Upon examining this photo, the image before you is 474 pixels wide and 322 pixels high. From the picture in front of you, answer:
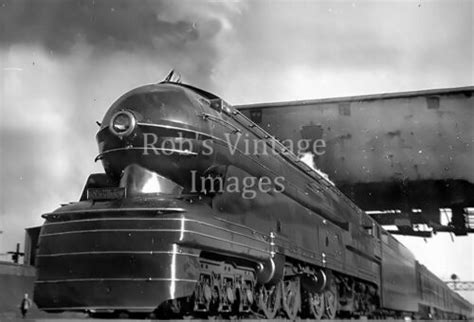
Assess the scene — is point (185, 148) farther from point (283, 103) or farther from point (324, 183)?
point (283, 103)

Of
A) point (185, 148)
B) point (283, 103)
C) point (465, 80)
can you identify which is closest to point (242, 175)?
point (185, 148)

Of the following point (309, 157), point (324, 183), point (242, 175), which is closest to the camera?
point (242, 175)

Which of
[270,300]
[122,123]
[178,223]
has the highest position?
[122,123]

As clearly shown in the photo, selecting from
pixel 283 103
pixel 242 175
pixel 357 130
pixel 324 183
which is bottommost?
pixel 242 175

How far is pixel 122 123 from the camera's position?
245 inches

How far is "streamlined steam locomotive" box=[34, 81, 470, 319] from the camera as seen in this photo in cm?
537

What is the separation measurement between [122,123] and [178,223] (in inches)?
61.2

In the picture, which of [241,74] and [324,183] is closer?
[241,74]

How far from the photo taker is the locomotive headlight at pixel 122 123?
616cm

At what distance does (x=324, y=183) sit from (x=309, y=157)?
7155 millimetres

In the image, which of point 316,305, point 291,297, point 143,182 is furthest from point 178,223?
point 316,305

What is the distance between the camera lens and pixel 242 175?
6.86 metres

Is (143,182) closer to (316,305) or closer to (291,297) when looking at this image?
(291,297)

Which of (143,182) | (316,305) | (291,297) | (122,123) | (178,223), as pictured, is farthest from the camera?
(316,305)
